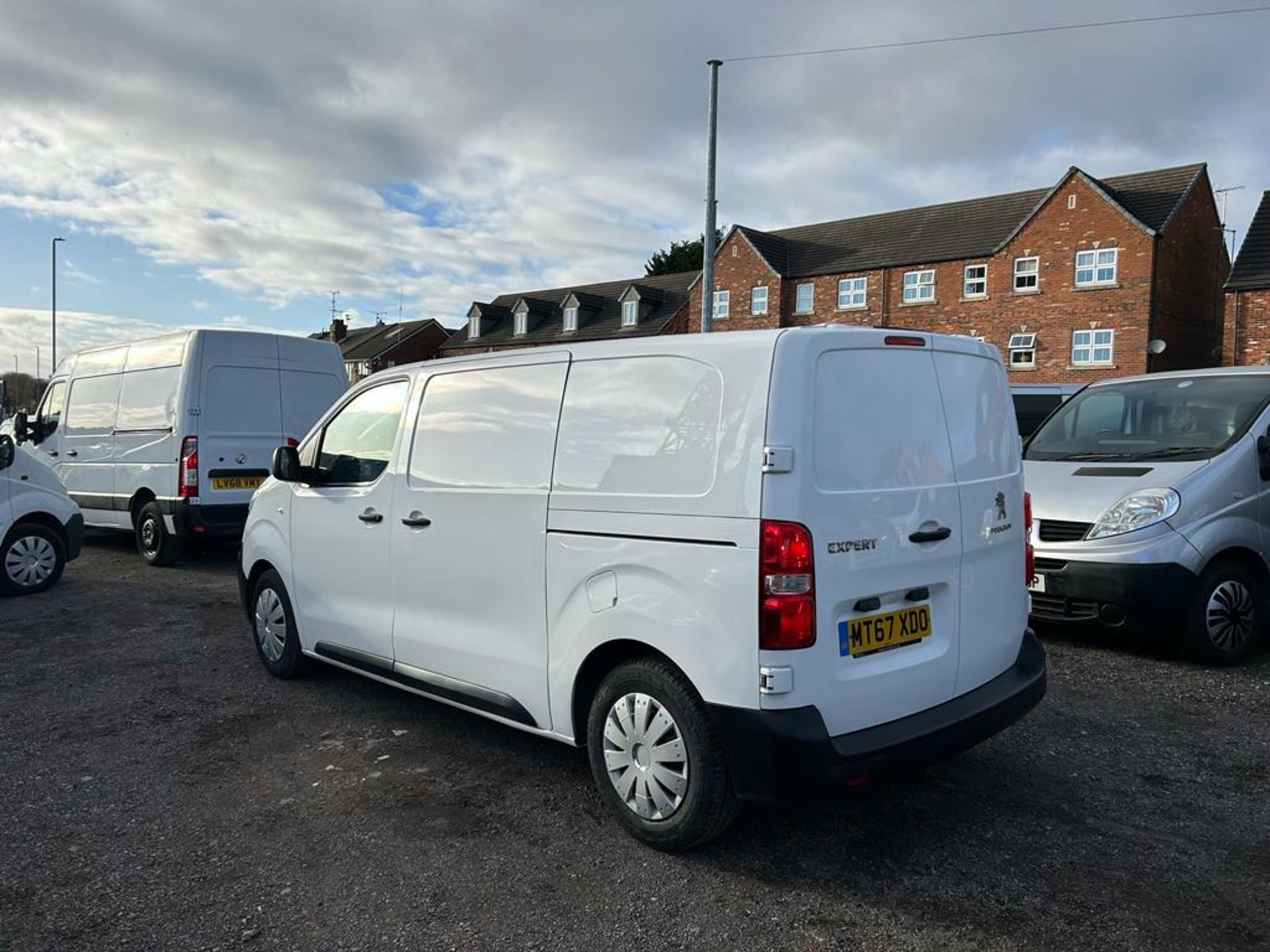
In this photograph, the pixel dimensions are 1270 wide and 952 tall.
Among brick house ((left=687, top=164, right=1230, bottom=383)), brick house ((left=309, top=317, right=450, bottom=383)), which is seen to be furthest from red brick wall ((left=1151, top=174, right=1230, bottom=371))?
brick house ((left=309, top=317, right=450, bottom=383))

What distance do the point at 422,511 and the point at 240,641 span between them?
10.1 feet

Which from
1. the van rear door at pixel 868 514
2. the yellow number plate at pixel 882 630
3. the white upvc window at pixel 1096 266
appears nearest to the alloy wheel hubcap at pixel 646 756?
the van rear door at pixel 868 514

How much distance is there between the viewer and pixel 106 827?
3619 millimetres

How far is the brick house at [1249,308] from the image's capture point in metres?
24.8

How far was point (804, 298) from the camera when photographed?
39.3 meters

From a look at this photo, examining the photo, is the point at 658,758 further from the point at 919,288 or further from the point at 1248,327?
the point at 919,288

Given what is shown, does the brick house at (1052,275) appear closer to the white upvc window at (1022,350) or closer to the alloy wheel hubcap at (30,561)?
the white upvc window at (1022,350)

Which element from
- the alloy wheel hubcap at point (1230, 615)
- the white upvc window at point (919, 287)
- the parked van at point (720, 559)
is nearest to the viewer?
the parked van at point (720, 559)

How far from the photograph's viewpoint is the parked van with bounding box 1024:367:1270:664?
18.2 ft

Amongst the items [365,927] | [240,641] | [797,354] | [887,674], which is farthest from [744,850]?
[240,641]

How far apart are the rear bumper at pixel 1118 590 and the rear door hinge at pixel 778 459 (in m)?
3.63

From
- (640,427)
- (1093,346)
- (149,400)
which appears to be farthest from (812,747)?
(1093,346)

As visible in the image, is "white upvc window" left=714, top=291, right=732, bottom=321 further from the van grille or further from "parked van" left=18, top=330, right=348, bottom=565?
the van grille

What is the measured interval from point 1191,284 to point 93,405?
34.5 metres
